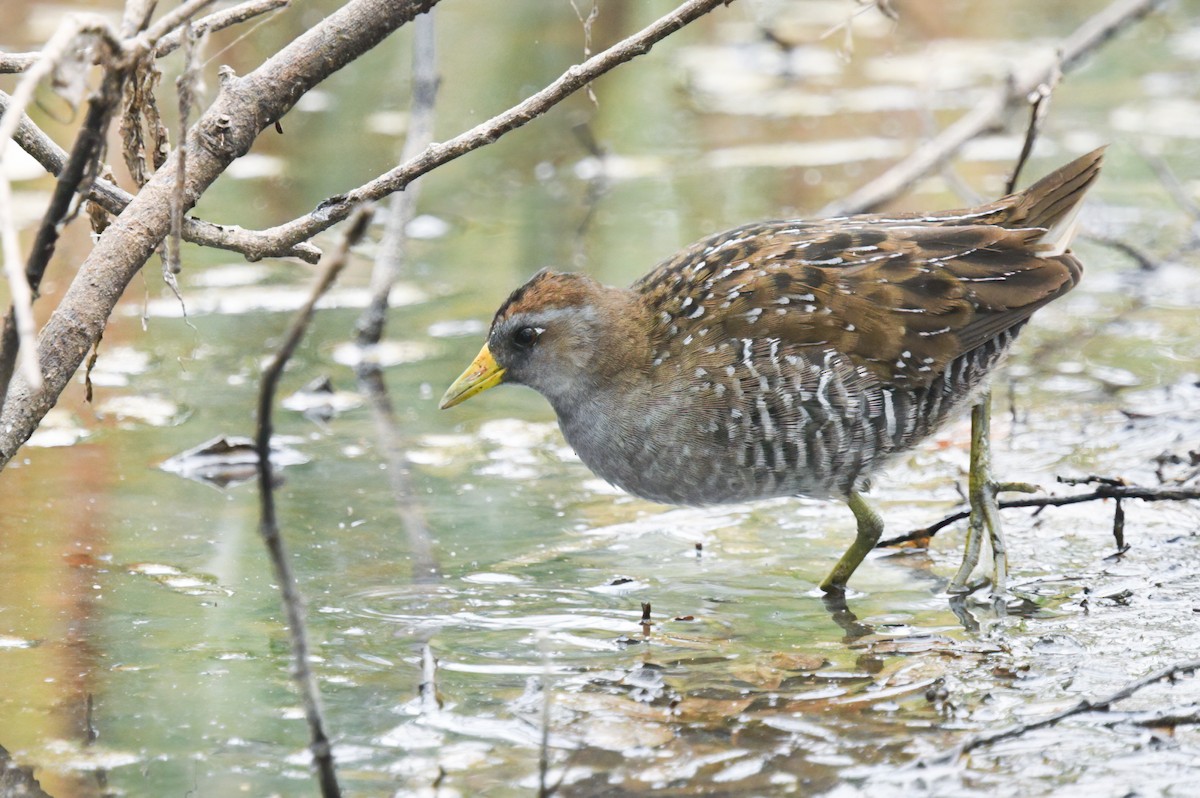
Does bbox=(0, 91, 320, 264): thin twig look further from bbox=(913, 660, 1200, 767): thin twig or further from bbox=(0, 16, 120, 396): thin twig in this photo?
bbox=(913, 660, 1200, 767): thin twig

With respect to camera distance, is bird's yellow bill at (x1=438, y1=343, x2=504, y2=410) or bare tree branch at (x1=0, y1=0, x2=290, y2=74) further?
bird's yellow bill at (x1=438, y1=343, x2=504, y2=410)

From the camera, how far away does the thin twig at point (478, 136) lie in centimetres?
313

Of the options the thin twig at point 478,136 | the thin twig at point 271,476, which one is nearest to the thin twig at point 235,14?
the thin twig at point 478,136

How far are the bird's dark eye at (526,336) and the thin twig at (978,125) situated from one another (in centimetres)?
220

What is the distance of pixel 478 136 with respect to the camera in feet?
10.3

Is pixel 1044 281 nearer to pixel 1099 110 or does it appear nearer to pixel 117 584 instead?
pixel 117 584

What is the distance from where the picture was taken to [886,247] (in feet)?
13.6

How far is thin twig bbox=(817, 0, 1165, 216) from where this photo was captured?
6.49 meters

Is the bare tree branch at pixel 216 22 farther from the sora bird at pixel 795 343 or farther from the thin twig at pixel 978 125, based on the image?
the thin twig at pixel 978 125

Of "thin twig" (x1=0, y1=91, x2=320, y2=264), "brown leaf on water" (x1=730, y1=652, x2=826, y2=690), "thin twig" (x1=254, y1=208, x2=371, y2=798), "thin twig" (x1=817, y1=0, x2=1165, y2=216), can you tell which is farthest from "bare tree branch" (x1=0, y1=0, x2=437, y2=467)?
"thin twig" (x1=817, y1=0, x2=1165, y2=216)

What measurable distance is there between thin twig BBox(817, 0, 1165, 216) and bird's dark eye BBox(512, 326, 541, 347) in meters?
2.20

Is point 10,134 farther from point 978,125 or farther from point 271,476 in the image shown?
point 978,125

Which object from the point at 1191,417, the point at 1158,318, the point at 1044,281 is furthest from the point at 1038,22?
the point at 1044,281

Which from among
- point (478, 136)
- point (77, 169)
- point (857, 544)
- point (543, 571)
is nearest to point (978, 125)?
point (857, 544)
